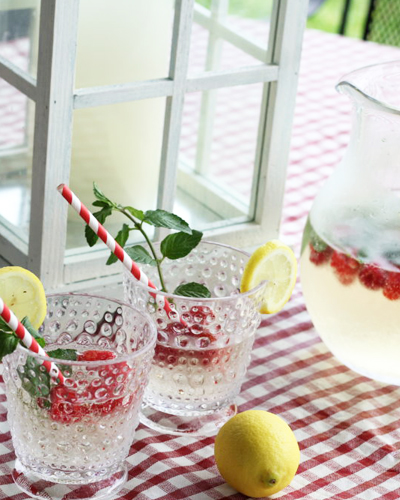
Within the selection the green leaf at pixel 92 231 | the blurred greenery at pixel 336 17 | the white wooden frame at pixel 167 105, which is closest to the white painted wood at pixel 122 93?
the white wooden frame at pixel 167 105

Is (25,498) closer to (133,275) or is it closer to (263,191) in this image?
(133,275)

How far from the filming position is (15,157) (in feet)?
3.03


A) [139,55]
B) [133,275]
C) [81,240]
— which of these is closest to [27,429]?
[133,275]

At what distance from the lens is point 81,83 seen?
0.87 m

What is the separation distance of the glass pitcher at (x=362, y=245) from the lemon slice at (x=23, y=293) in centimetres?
26

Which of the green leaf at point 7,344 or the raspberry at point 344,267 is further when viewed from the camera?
the raspberry at point 344,267

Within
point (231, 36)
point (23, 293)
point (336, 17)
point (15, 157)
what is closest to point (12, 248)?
point (15, 157)

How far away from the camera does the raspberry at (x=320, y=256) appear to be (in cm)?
86

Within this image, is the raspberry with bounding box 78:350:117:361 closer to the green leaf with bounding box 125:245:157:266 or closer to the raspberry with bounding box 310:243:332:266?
the green leaf with bounding box 125:245:157:266

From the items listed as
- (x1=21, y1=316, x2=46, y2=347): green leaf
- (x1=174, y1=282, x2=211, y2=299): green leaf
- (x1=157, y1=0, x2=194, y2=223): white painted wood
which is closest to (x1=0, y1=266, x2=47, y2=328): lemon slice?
(x1=21, y1=316, x2=46, y2=347): green leaf

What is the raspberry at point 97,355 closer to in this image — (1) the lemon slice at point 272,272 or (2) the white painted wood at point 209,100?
(1) the lemon slice at point 272,272

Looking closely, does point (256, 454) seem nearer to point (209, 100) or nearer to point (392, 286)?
point (392, 286)

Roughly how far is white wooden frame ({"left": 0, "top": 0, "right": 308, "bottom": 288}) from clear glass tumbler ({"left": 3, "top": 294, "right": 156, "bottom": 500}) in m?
0.14

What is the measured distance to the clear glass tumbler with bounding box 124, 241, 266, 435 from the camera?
0.80m
